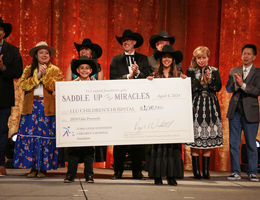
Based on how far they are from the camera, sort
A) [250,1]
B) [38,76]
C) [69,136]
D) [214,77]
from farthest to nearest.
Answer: [250,1]
[214,77]
[38,76]
[69,136]

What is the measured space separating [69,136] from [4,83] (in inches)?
47.2

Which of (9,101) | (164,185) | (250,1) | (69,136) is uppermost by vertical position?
(250,1)

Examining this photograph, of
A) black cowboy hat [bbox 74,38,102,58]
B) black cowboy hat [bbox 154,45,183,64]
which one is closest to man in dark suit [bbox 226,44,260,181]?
black cowboy hat [bbox 154,45,183,64]

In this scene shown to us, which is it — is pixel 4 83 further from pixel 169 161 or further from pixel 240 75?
pixel 240 75

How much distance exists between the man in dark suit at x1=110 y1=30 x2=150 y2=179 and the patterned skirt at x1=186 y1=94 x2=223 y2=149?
70cm

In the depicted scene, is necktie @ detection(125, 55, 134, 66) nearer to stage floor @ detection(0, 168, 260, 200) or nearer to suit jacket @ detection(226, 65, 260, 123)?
suit jacket @ detection(226, 65, 260, 123)

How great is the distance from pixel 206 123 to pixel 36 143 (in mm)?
1949

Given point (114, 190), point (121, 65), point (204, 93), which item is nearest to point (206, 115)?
point (204, 93)

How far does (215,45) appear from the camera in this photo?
20.1 feet

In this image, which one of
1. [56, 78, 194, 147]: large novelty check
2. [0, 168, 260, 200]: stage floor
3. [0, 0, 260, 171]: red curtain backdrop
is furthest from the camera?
[0, 0, 260, 171]: red curtain backdrop

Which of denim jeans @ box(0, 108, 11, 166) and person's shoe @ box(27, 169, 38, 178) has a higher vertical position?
denim jeans @ box(0, 108, 11, 166)

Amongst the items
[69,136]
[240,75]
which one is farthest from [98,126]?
[240,75]

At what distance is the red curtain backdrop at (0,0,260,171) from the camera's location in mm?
5801

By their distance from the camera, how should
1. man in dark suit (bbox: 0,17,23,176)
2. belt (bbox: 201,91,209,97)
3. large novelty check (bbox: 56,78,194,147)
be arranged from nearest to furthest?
large novelty check (bbox: 56,78,194,147), man in dark suit (bbox: 0,17,23,176), belt (bbox: 201,91,209,97)
